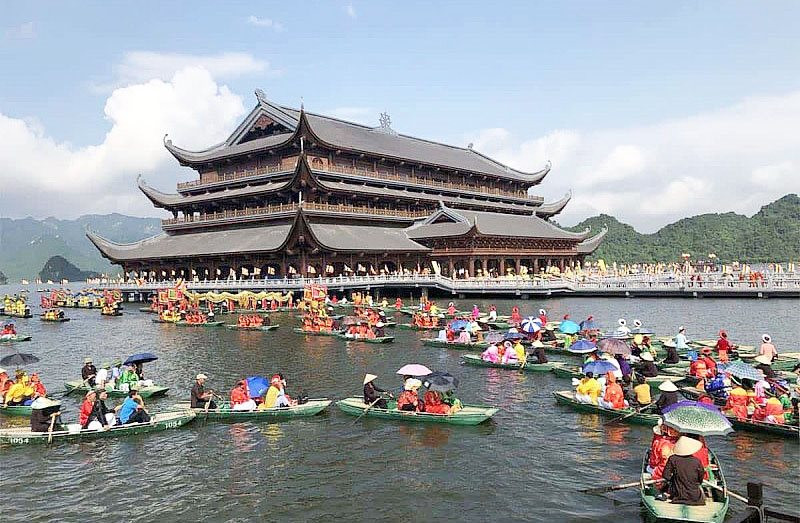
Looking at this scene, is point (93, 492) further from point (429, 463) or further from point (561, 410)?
point (561, 410)

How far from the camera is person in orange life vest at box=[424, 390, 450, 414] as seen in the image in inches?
731

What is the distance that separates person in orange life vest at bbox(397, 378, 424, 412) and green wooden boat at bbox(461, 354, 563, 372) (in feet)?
25.8

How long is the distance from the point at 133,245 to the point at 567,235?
54303mm

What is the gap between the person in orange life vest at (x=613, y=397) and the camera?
1855 cm

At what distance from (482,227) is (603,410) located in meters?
52.6

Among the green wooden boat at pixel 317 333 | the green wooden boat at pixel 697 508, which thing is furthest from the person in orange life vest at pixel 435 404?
the green wooden boat at pixel 317 333

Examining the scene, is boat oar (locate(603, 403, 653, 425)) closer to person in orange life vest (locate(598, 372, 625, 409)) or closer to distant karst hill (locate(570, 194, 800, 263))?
person in orange life vest (locate(598, 372, 625, 409))

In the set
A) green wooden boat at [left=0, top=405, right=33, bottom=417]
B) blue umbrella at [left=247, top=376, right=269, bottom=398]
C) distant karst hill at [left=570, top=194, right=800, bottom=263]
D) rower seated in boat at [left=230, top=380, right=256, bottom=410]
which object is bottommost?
green wooden boat at [left=0, top=405, right=33, bottom=417]

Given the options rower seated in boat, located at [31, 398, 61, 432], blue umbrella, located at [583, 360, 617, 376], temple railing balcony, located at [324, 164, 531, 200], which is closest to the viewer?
rower seated in boat, located at [31, 398, 61, 432]

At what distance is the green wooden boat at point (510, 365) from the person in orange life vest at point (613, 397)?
6.33 meters

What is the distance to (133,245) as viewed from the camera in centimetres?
7606

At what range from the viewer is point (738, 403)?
1698 cm

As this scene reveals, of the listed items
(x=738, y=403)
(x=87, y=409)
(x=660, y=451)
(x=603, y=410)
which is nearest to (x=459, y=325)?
(x=603, y=410)

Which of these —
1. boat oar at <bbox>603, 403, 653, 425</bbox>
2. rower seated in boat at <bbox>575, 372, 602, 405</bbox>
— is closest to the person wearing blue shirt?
rower seated in boat at <bbox>575, 372, 602, 405</bbox>
